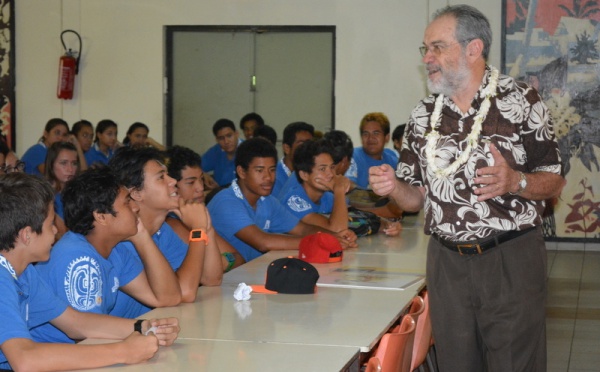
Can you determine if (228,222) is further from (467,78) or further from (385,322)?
(467,78)

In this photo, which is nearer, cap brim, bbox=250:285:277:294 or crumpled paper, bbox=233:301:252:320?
crumpled paper, bbox=233:301:252:320

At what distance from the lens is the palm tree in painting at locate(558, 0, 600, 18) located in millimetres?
9648

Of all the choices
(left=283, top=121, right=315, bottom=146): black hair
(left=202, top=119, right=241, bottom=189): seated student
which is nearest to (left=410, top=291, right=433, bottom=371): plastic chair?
(left=283, top=121, right=315, bottom=146): black hair

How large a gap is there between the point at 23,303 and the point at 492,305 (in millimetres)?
1517

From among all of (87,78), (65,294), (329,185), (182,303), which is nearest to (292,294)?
(182,303)

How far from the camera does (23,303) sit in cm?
274

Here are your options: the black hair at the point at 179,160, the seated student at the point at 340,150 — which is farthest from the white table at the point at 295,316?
the seated student at the point at 340,150

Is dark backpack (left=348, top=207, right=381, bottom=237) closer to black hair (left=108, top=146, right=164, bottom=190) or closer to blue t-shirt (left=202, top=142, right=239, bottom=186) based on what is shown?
black hair (left=108, top=146, right=164, bottom=190)

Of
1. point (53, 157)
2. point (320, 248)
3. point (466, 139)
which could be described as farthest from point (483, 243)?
point (53, 157)

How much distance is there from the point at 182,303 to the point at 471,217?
1226mm

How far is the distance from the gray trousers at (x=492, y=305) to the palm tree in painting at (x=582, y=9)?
727 cm

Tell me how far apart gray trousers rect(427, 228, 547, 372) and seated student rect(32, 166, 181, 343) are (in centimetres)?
104

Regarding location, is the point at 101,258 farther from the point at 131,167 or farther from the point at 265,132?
the point at 265,132

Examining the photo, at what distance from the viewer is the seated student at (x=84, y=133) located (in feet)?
32.6
